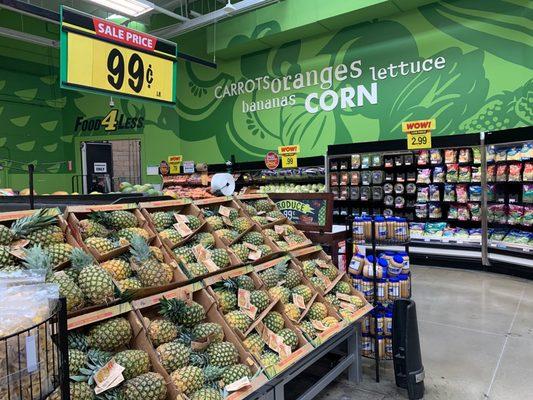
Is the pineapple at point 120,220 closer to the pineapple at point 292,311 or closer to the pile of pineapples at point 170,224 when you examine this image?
the pile of pineapples at point 170,224

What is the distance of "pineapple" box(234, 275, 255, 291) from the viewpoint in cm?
253

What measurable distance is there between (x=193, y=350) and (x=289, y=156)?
23.7 feet

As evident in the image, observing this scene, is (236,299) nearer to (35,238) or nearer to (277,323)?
(277,323)

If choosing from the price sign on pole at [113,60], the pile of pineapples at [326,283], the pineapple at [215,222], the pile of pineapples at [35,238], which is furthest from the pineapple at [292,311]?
the price sign on pole at [113,60]

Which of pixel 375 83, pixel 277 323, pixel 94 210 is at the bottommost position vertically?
pixel 277 323

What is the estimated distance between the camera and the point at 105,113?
40.4 ft

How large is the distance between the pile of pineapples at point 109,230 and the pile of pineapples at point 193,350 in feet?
1.50

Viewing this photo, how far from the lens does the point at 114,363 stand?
1.68 m

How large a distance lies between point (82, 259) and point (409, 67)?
776 centimetres

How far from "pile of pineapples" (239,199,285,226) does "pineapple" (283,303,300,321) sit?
849mm

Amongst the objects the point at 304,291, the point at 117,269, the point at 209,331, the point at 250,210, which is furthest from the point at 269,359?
the point at 250,210

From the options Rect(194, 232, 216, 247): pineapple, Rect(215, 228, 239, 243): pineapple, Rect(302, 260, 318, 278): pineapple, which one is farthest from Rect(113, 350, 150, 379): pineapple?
Rect(302, 260, 318, 278): pineapple

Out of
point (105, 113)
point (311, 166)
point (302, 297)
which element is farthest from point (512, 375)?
point (105, 113)

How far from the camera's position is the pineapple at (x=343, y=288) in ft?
10.3
